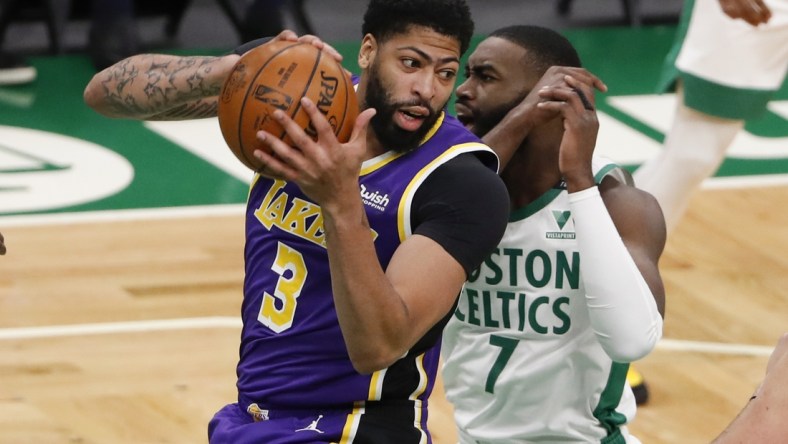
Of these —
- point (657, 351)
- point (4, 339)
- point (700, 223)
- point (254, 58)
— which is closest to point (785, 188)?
point (700, 223)

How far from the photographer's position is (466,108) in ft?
12.1

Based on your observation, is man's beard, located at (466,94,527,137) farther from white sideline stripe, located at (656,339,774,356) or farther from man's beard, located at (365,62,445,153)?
white sideline stripe, located at (656,339,774,356)

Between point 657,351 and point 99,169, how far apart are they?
3126mm

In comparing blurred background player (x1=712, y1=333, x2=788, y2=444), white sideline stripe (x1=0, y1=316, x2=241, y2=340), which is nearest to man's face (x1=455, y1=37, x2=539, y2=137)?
blurred background player (x1=712, y1=333, x2=788, y2=444)

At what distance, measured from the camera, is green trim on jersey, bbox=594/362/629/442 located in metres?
3.75

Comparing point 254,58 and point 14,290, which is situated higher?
point 254,58

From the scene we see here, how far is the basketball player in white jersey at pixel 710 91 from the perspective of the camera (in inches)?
211

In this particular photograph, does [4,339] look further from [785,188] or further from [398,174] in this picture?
[785,188]

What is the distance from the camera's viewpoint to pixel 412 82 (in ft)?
10.7

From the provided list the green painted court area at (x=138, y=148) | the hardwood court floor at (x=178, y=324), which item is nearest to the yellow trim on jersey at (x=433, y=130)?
the hardwood court floor at (x=178, y=324)

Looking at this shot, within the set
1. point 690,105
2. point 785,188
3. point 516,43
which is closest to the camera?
point 516,43

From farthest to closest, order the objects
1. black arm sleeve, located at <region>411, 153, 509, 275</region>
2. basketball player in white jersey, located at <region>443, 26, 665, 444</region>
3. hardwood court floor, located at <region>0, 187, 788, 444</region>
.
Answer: hardwood court floor, located at <region>0, 187, 788, 444</region>, basketball player in white jersey, located at <region>443, 26, 665, 444</region>, black arm sleeve, located at <region>411, 153, 509, 275</region>

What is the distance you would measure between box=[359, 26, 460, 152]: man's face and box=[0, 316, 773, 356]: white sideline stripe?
8.41ft

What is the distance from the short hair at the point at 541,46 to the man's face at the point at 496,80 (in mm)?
19
